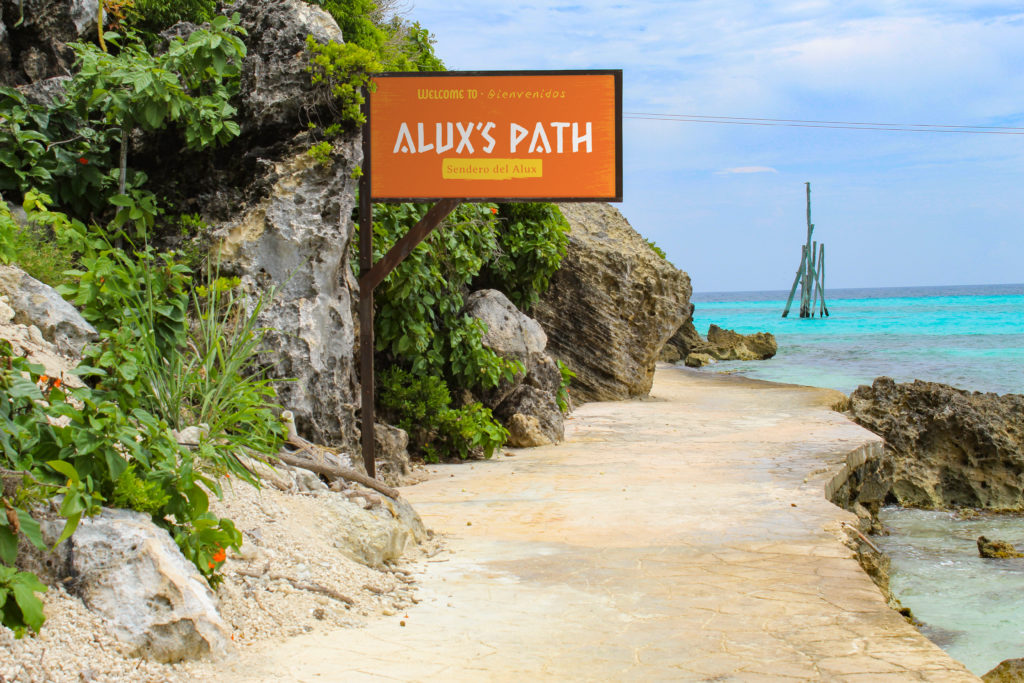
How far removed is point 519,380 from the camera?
10.2 m

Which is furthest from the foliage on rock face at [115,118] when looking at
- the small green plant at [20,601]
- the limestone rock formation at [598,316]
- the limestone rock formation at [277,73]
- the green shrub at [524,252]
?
the limestone rock formation at [598,316]

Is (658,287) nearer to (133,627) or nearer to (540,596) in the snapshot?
(540,596)

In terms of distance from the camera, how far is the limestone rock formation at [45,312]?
16.6 feet

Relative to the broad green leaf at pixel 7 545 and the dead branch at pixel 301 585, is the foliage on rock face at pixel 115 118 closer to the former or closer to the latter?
the dead branch at pixel 301 585

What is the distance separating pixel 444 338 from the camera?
959 centimetres

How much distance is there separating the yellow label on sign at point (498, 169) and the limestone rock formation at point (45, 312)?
3228 millimetres

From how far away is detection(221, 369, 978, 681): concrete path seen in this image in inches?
146

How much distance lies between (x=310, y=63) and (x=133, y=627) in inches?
193

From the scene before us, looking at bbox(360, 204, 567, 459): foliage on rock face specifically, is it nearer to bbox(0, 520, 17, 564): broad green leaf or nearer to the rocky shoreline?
the rocky shoreline

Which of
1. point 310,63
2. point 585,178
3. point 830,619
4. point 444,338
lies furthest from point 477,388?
point 830,619

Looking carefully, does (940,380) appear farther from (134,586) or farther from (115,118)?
(134,586)

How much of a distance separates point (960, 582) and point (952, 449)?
12.8ft

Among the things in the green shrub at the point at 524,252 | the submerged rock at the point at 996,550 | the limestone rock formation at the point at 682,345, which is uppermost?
the green shrub at the point at 524,252

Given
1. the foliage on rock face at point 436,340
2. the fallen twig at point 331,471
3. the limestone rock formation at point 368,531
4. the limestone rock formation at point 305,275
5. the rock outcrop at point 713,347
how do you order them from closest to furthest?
the limestone rock formation at point 368,531, the fallen twig at point 331,471, the limestone rock formation at point 305,275, the foliage on rock face at point 436,340, the rock outcrop at point 713,347
